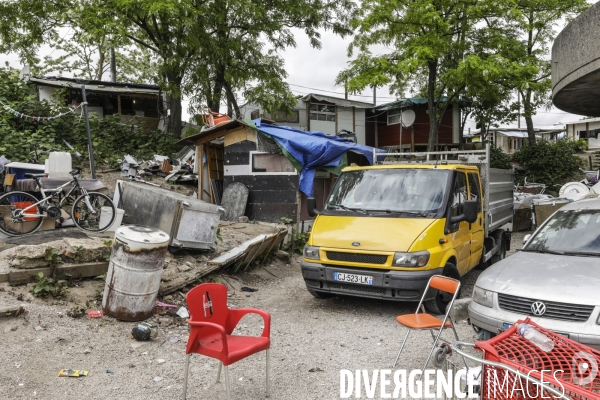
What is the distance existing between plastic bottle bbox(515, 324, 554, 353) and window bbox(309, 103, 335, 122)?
2516cm

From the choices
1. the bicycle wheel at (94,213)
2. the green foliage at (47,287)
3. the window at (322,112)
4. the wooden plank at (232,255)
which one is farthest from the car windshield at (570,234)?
the window at (322,112)

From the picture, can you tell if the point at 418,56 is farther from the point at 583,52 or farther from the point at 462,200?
the point at 462,200

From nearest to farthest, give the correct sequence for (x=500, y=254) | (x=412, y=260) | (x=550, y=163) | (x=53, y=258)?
(x=412, y=260)
(x=53, y=258)
(x=500, y=254)
(x=550, y=163)

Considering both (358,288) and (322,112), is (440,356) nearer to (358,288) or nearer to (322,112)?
(358,288)

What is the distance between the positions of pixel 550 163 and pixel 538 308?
78.2 ft

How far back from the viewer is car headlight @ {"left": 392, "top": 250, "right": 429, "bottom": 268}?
19.2 feet

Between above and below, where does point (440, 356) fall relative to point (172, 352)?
above

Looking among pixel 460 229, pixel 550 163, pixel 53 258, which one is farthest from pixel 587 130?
pixel 53 258

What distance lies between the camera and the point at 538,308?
13.4 ft

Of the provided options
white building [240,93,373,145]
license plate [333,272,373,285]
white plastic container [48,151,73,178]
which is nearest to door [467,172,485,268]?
Answer: license plate [333,272,373,285]

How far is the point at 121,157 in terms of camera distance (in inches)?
635

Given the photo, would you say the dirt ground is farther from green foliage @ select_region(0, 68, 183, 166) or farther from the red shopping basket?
green foliage @ select_region(0, 68, 183, 166)

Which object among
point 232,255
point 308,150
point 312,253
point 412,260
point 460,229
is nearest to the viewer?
point 412,260

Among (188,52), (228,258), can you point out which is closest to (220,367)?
(228,258)
